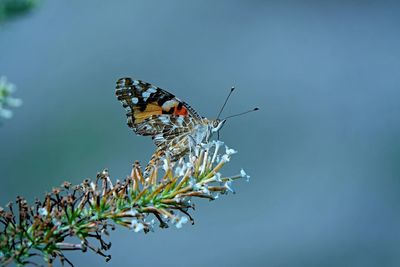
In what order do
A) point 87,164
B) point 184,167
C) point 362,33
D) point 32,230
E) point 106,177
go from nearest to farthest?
point 32,230, point 106,177, point 184,167, point 87,164, point 362,33

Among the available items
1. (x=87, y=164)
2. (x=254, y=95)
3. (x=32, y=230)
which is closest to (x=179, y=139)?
(x=32, y=230)

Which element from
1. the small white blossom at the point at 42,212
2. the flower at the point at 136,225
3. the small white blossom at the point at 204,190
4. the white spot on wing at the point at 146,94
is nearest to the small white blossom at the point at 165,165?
the small white blossom at the point at 204,190

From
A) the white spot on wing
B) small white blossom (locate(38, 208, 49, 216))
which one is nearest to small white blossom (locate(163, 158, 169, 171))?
small white blossom (locate(38, 208, 49, 216))

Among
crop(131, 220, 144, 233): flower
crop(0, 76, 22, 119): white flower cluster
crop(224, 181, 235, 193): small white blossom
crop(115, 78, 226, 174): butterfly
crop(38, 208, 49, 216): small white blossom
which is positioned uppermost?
crop(115, 78, 226, 174): butterfly

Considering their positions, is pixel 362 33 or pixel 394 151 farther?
pixel 362 33

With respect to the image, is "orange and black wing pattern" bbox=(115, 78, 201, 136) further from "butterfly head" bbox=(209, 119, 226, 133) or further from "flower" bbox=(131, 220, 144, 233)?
"flower" bbox=(131, 220, 144, 233)

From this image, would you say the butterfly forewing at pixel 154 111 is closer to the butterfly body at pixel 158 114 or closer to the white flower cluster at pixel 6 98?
the butterfly body at pixel 158 114

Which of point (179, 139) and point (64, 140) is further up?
point (64, 140)

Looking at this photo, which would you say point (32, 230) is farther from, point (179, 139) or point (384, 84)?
point (384, 84)

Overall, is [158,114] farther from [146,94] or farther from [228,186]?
[228,186]

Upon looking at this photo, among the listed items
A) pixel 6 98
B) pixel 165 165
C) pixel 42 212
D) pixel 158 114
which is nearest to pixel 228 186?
pixel 165 165
